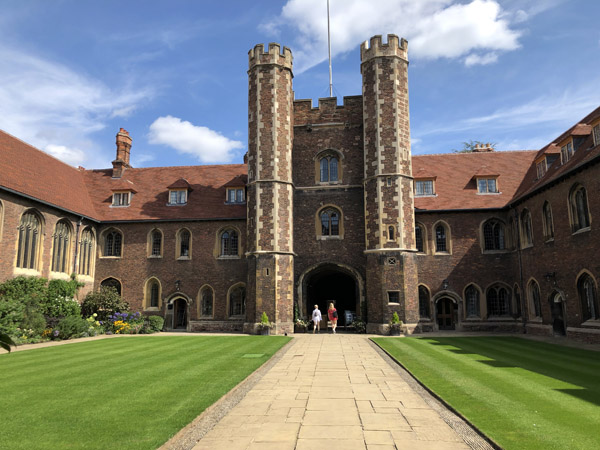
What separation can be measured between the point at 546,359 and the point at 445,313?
12.4m

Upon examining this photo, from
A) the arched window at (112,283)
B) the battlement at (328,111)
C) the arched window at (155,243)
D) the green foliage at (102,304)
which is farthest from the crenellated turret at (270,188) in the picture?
the arched window at (112,283)

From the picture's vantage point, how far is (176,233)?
26.9m

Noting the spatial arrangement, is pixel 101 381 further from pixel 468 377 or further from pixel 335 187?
pixel 335 187

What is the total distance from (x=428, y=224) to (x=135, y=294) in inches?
690

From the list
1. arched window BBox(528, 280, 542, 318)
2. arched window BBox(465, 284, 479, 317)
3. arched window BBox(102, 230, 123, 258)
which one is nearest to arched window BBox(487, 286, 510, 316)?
arched window BBox(465, 284, 479, 317)

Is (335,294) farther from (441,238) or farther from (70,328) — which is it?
(70,328)

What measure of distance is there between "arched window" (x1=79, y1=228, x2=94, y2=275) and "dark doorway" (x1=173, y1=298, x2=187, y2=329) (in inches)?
216

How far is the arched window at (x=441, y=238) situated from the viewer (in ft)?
→ 83.4

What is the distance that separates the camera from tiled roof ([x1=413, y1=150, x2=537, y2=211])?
2567cm

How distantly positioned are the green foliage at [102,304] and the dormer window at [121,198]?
585 cm

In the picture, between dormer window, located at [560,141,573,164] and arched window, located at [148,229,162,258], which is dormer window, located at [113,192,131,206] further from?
dormer window, located at [560,141,573,164]

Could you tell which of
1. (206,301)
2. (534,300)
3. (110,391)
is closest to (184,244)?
(206,301)

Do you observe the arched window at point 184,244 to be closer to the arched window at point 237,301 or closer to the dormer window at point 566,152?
the arched window at point 237,301

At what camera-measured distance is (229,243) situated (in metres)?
26.7
